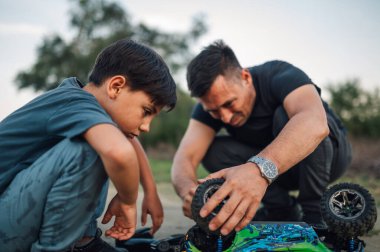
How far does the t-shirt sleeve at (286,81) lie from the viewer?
3.04m

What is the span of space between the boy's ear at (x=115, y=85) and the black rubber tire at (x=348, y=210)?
1.13 m

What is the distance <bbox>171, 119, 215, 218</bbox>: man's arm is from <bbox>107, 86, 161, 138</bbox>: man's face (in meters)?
1.03

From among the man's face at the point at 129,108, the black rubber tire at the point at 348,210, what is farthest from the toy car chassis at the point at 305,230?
the man's face at the point at 129,108

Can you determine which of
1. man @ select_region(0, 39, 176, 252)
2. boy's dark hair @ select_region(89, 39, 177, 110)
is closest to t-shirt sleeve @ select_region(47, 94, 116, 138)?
man @ select_region(0, 39, 176, 252)

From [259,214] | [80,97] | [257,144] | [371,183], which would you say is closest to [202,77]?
[257,144]

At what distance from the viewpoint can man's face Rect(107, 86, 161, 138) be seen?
210 centimetres

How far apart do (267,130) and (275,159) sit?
3.79ft

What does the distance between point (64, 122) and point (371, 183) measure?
565 centimetres

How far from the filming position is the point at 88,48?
23.6 meters

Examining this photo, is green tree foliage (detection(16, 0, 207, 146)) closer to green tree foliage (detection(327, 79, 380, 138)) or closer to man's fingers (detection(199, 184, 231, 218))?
green tree foliage (detection(327, 79, 380, 138))

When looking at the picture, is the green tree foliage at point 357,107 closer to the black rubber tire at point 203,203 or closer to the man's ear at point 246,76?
the man's ear at point 246,76

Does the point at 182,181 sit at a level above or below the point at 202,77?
below

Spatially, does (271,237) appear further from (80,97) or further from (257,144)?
(257,144)

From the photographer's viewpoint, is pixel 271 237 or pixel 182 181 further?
pixel 182 181
